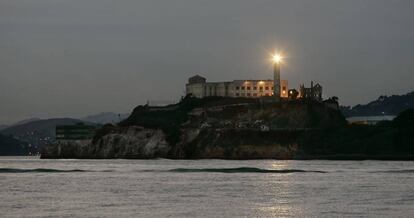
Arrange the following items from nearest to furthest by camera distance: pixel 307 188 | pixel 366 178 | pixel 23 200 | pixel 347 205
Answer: pixel 347 205 < pixel 23 200 < pixel 307 188 < pixel 366 178

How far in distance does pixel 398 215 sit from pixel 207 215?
41.9 ft

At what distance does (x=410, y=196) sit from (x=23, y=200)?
105 ft

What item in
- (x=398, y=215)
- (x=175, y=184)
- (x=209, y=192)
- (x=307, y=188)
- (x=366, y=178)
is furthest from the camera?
(x=366, y=178)

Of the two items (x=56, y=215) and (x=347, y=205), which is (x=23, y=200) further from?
(x=347, y=205)

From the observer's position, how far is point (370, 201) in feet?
264

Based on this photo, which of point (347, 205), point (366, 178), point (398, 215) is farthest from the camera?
point (366, 178)

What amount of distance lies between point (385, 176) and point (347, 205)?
49054mm

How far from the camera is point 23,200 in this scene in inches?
3233

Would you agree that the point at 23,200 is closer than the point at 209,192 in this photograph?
Yes

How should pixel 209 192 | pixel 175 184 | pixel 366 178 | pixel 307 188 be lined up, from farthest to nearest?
pixel 366 178 → pixel 175 184 → pixel 307 188 → pixel 209 192

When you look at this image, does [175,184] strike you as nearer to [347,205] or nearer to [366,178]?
[366,178]

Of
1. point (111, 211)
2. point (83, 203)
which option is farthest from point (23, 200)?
point (111, 211)

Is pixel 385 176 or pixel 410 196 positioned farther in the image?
pixel 385 176

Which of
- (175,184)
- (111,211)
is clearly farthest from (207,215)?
(175,184)
